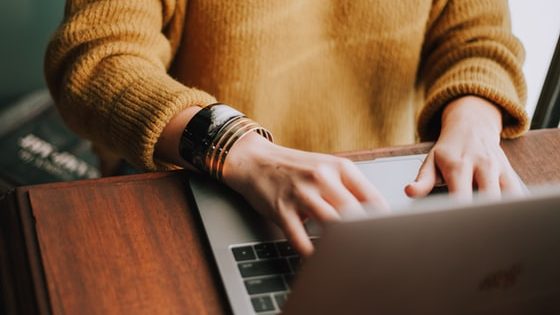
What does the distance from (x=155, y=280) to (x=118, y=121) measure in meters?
0.23

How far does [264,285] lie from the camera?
1.76ft

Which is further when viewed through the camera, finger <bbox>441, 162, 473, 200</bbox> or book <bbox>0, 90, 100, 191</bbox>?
book <bbox>0, 90, 100, 191</bbox>

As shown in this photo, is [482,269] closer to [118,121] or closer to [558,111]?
[118,121]

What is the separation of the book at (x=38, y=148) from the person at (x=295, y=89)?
71 cm

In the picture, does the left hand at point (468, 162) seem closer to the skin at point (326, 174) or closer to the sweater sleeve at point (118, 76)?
the skin at point (326, 174)

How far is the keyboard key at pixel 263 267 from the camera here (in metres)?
0.55

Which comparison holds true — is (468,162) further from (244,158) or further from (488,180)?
(244,158)

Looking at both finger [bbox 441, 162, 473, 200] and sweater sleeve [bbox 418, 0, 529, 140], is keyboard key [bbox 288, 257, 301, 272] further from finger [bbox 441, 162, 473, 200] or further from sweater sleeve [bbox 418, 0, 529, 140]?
sweater sleeve [bbox 418, 0, 529, 140]

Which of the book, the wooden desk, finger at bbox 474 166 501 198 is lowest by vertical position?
the book

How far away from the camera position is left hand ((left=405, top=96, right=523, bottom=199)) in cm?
65

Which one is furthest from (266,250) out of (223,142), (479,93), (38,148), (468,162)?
(38,148)

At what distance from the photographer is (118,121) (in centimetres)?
70

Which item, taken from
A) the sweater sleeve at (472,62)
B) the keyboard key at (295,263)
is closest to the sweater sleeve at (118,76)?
the keyboard key at (295,263)

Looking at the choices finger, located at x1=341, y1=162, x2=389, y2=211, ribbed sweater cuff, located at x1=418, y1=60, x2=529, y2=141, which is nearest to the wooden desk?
finger, located at x1=341, y1=162, x2=389, y2=211
